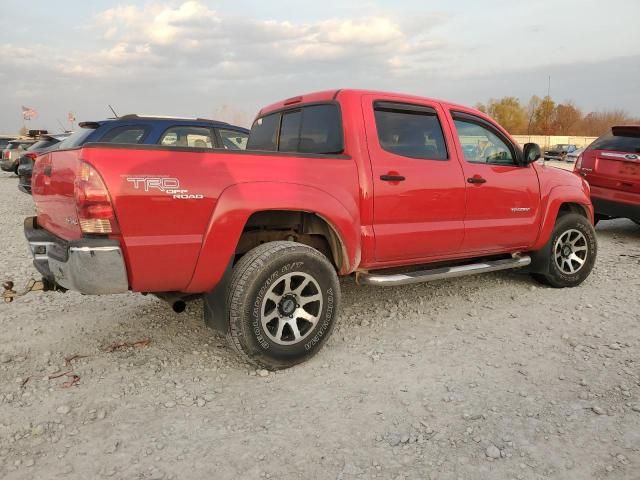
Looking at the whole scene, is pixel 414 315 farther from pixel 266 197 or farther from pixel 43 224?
pixel 43 224

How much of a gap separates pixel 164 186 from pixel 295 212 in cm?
99

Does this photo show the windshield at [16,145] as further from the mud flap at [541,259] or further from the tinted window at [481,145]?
the mud flap at [541,259]

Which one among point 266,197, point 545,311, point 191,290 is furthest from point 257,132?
point 545,311

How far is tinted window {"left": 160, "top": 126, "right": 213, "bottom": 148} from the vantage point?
665 cm

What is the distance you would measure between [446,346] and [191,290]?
1907 millimetres

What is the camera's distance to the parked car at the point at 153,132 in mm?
6496

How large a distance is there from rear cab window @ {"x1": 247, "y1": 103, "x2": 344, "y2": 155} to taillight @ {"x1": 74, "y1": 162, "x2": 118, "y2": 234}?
5.65ft

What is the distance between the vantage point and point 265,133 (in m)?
4.66

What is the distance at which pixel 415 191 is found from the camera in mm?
3863

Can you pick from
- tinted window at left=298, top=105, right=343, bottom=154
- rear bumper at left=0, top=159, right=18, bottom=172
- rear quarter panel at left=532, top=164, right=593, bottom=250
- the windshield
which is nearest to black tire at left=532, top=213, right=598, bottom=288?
rear quarter panel at left=532, top=164, right=593, bottom=250

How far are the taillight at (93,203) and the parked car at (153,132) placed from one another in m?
3.77

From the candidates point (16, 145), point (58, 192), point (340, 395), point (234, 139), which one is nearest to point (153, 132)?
point (234, 139)

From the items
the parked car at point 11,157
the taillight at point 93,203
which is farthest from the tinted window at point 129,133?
the parked car at point 11,157

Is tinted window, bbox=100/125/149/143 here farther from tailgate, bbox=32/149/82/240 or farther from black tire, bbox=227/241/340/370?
black tire, bbox=227/241/340/370
